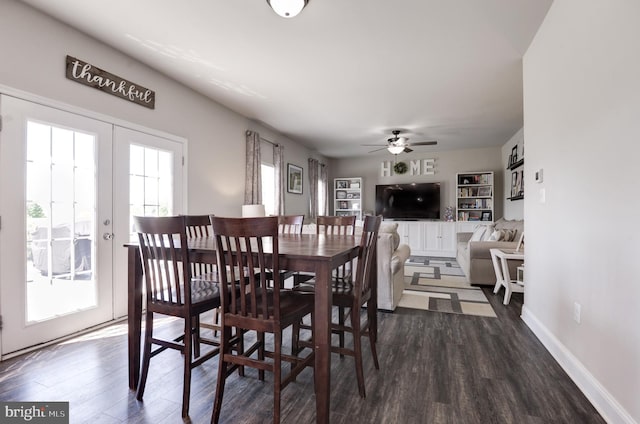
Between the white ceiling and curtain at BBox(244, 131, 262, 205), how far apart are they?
40cm

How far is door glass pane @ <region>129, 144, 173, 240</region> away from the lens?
3.26 meters

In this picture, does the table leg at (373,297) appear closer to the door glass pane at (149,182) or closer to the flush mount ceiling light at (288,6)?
the flush mount ceiling light at (288,6)

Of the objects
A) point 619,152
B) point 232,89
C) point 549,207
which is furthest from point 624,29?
point 232,89

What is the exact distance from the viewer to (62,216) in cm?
263

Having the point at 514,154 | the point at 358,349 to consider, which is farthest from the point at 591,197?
the point at 514,154

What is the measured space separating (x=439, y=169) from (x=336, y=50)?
5.72 m

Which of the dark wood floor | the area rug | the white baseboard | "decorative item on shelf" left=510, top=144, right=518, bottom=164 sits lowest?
the area rug

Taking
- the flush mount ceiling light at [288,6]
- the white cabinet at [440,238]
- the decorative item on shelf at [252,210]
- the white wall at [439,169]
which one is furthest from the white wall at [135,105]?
the white cabinet at [440,238]

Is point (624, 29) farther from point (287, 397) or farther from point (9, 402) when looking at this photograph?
point (9, 402)

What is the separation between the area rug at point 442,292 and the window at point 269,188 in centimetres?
282

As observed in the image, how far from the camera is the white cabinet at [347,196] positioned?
28.3 ft

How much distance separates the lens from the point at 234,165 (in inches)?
189

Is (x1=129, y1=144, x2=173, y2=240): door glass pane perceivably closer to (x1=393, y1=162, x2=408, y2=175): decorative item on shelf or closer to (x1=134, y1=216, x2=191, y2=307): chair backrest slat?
(x1=134, y1=216, x2=191, y2=307): chair backrest slat

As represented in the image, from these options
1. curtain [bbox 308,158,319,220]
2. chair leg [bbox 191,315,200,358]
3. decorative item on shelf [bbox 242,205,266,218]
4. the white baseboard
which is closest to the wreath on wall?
curtain [bbox 308,158,319,220]
